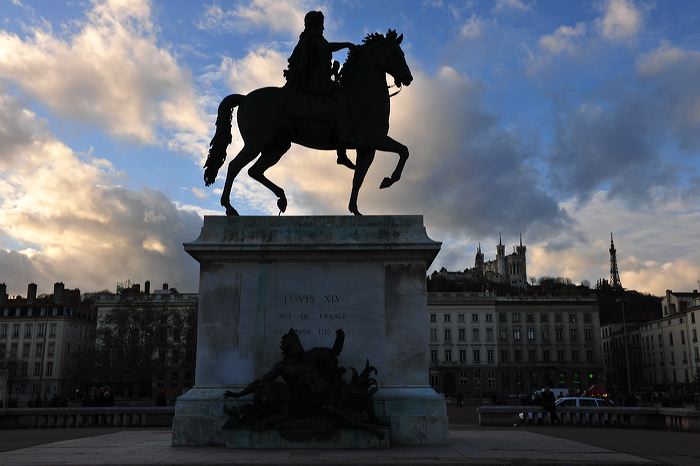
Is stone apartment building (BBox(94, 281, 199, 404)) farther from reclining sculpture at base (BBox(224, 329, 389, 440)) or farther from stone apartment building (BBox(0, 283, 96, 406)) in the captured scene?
reclining sculpture at base (BBox(224, 329, 389, 440))

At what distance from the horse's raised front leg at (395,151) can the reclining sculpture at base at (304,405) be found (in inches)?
169

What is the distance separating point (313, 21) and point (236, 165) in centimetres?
353

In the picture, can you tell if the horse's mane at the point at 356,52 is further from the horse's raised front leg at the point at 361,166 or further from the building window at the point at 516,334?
the building window at the point at 516,334

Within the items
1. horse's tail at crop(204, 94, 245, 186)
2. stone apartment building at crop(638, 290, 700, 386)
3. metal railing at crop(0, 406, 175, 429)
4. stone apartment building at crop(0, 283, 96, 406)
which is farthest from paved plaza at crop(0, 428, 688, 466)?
stone apartment building at crop(0, 283, 96, 406)

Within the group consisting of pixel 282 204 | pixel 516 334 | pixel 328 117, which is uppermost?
pixel 516 334

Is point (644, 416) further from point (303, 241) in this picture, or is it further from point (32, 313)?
point (32, 313)

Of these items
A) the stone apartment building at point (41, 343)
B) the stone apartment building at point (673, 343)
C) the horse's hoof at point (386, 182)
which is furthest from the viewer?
the stone apartment building at point (41, 343)

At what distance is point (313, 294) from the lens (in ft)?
42.2

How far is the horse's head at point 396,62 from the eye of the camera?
14.1 meters

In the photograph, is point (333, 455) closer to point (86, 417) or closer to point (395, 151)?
point (395, 151)

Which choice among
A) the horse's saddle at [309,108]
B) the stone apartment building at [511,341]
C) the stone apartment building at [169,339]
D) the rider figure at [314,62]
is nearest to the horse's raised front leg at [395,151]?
the rider figure at [314,62]

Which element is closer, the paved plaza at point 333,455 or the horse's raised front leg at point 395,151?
the paved plaza at point 333,455

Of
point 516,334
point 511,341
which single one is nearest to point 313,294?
point 511,341

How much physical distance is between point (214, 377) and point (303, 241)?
3066mm
